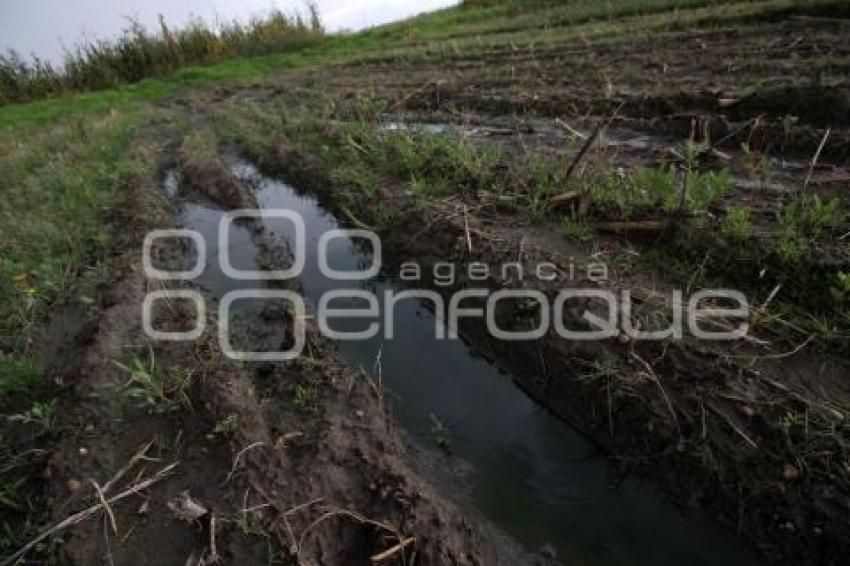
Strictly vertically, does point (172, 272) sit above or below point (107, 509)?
below

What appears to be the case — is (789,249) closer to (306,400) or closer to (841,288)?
(841,288)

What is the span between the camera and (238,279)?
4.23m

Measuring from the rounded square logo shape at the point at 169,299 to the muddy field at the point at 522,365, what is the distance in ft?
0.20

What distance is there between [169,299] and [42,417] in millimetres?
1122

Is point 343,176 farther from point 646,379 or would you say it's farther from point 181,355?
point 646,379

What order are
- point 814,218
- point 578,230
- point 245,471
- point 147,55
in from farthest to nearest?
point 147,55 < point 578,230 < point 814,218 < point 245,471

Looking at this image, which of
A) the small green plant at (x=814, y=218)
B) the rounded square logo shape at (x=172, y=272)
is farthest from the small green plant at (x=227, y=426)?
the small green plant at (x=814, y=218)

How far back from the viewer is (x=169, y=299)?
144 inches

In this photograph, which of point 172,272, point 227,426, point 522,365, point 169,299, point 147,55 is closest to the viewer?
point 227,426

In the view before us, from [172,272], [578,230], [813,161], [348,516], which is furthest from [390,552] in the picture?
[813,161]

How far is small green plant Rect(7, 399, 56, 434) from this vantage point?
2.62 meters

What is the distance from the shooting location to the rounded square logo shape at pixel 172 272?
4.04 m

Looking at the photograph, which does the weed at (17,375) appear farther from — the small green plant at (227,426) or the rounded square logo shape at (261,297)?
the small green plant at (227,426)

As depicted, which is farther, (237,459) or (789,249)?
(789,249)
